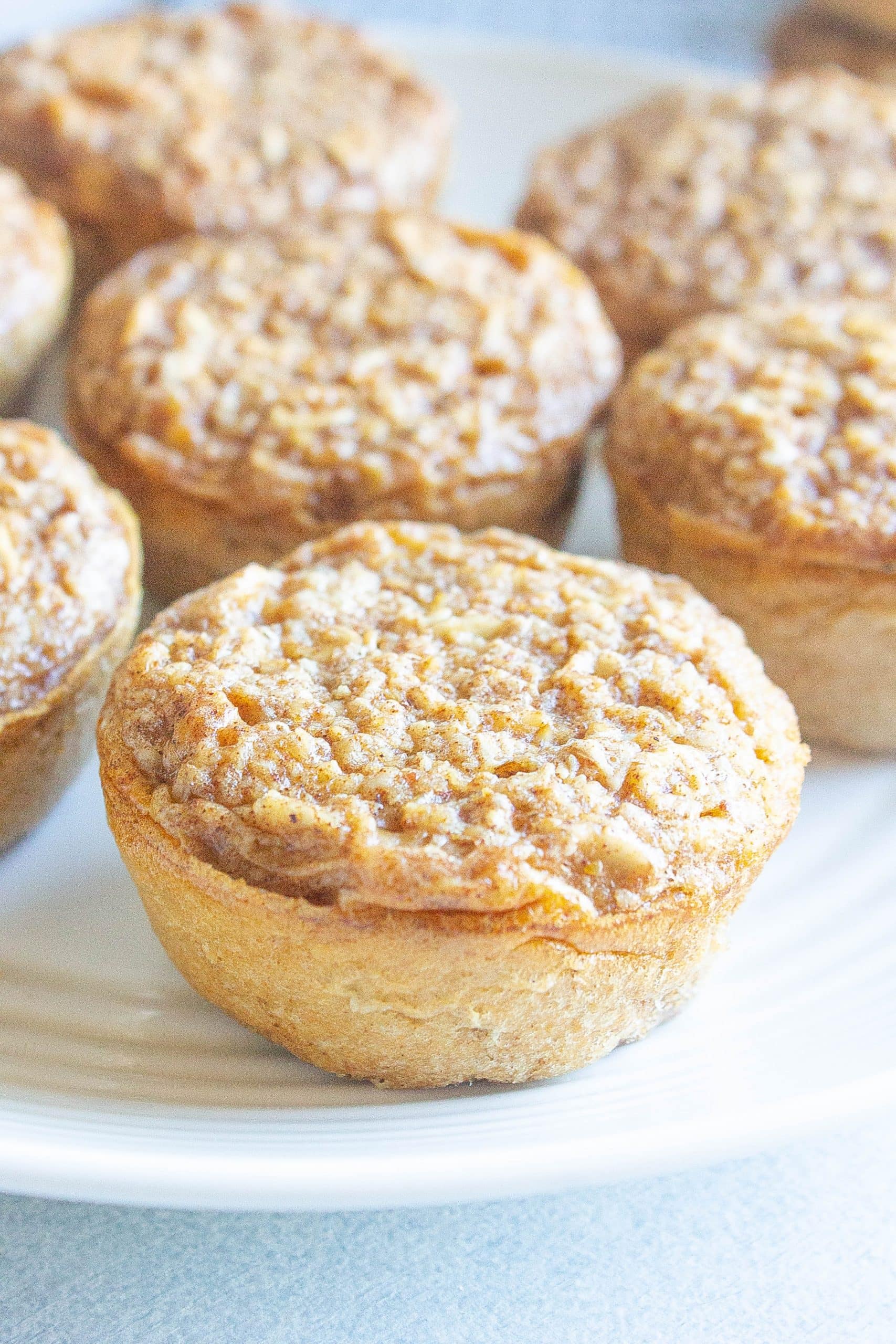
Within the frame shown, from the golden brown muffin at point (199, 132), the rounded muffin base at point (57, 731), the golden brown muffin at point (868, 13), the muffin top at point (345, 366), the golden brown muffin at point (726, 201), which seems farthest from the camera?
the golden brown muffin at point (868, 13)

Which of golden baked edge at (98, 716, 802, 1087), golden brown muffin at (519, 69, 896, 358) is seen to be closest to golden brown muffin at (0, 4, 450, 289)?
golden brown muffin at (519, 69, 896, 358)

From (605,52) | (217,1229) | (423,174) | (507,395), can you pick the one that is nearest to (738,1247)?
(217,1229)

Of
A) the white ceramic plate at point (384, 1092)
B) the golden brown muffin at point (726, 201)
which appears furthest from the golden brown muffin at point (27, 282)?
the golden brown muffin at point (726, 201)

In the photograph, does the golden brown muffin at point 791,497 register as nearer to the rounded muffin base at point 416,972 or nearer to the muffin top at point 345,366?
the muffin top at point 345,366

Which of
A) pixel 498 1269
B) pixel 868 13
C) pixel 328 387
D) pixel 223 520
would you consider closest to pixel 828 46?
pixel 868 13

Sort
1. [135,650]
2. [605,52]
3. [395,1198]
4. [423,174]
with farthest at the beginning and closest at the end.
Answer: [605,52] < [423,174] < [135,650] < [395,1198]

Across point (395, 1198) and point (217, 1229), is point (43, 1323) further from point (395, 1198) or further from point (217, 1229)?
point (395, 1198)
